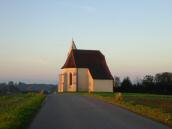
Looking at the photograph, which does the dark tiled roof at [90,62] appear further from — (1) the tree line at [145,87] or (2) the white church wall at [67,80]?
(1) the tree line at [145,87]

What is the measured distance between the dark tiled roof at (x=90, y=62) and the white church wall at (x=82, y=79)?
956mm

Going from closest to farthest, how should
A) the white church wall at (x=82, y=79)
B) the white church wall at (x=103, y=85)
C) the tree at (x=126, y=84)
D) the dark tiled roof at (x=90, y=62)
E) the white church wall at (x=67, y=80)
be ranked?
the white church wall at (x=103, y=85) < the dark tiled roof at (x=90, y=62) < the white church wall at (x=67, y=80) < the white church wall at (x=82, y=79) < the tree at (x=126, y=84)

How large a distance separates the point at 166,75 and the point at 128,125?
96.0 meters

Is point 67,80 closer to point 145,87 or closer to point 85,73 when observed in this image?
point 85,73

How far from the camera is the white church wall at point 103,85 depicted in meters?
70.6

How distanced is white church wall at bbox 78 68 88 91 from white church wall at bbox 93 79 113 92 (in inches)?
137

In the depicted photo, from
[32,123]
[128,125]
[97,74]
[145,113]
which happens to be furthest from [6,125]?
[97,74]

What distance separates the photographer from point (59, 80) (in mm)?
77875

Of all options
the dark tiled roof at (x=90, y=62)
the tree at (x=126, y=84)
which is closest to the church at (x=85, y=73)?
the dark tiled roof at (x=90, y=62)

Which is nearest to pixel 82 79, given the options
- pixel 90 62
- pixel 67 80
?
pixel 67 80

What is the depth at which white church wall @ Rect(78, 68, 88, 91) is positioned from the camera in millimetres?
73625

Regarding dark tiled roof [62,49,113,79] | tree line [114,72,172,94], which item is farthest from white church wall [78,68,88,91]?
tree line [114,72,172,94]

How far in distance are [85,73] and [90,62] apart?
7.84 ft

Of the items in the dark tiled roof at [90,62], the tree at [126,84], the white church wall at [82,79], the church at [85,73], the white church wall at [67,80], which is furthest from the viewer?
the tree at [126,84]
